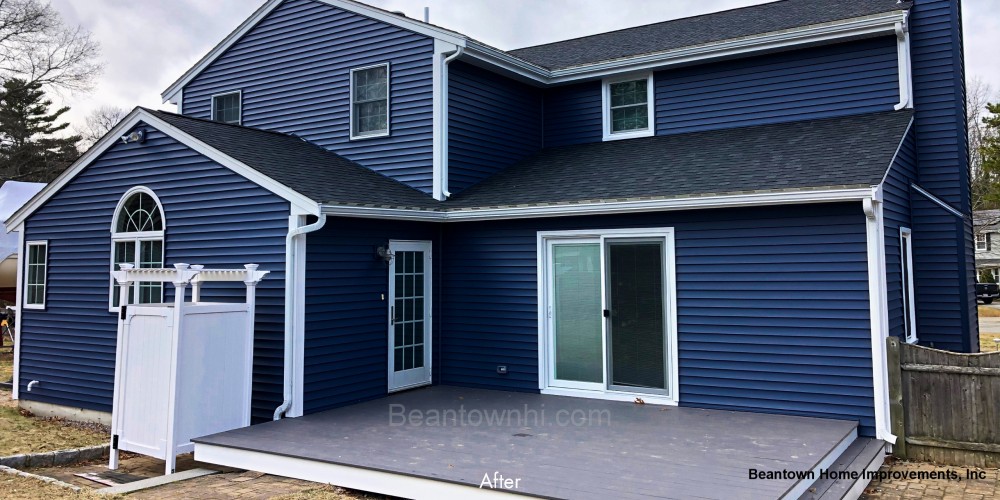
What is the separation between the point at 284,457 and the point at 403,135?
4962 millimetres

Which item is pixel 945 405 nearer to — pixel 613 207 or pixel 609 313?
pixel 609 313

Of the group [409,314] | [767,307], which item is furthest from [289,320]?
[767,307]

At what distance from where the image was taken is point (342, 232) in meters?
8.01

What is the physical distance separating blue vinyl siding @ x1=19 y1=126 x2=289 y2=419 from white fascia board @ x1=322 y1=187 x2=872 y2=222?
1104 mm

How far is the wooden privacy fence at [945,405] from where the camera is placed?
639 cm

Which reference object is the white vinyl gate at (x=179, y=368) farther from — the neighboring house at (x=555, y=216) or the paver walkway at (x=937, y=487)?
the paver walkway at (x=937, y=487)

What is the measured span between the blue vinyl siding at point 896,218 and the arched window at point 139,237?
7930 mm

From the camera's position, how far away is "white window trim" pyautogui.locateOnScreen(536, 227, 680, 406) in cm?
782

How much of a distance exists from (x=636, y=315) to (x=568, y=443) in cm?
235

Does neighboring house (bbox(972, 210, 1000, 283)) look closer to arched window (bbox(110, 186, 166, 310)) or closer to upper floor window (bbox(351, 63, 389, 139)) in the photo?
upper floor window (bbox(351, 63, 389, 139))

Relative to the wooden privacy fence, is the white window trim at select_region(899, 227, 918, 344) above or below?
above

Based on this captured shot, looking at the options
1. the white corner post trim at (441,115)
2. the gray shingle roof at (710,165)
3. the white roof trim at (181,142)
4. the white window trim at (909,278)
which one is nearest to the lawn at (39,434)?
the white roof trim at (181,142)

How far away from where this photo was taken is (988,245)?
42719 mm

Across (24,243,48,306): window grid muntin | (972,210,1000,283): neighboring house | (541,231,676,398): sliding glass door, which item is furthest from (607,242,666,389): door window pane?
(972,210,1000,283): neighboring house
